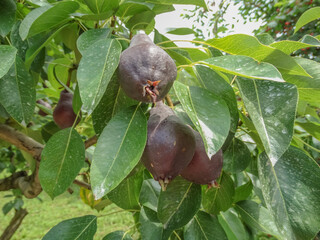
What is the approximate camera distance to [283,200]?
57 centimetres

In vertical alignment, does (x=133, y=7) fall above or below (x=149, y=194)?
above

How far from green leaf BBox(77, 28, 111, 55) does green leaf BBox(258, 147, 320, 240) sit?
43 cm

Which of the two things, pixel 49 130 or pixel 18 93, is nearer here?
pixel 18 93

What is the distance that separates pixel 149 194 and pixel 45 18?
2.10ft

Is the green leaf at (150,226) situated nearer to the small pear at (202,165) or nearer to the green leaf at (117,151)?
the small pear at (202,165)

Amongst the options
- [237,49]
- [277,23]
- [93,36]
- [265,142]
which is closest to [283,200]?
[265,142]

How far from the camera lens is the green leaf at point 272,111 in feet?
1.58

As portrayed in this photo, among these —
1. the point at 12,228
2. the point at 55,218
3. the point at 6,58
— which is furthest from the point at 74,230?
the point at 55,218

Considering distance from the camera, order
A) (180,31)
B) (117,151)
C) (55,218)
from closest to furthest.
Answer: (117,151)
(180,31)
(55,218)

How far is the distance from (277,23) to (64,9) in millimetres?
3871

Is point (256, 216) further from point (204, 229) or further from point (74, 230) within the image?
point (74, 230)

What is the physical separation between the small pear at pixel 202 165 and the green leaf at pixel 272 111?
0.13 m

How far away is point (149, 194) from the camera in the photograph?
1015 millimetres

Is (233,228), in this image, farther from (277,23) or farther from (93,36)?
(277,23)
